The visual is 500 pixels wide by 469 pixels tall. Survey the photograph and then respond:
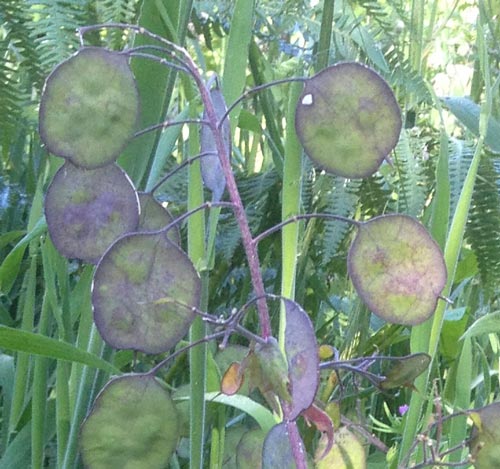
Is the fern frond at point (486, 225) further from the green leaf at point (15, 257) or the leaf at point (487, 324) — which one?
the green leaf at point (15, 257)

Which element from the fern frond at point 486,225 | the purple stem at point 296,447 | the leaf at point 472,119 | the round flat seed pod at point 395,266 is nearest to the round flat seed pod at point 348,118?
the round flat seed pod at point 395,266

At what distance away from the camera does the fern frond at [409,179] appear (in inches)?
A: 31.7

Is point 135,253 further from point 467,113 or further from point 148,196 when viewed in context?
point 467,113

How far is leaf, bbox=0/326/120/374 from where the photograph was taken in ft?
1.77

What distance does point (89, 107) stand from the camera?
45cm

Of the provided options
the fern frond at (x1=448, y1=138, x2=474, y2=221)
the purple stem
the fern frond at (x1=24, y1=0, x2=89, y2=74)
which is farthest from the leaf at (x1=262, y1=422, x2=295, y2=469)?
the fern frond at (x1=448, y1=138, x2=474, y2=221)

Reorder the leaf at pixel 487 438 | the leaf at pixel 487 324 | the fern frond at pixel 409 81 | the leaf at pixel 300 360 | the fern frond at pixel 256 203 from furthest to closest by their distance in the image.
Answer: the fern frond at pixel 256 203 → the fern frond at pixel 409 81 → the leaf at pixel 487 324 → the leaf at pixel 487 438 → the leaf at pixel 300 360

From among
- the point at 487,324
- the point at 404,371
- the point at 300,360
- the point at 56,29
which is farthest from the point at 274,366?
the point at 56,29

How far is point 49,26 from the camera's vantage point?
676mm

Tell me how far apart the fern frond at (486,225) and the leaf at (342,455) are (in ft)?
1.07

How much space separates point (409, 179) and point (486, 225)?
0.29ft

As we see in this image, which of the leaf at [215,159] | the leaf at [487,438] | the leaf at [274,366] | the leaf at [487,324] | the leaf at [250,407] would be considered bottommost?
the leaf at [250,407]

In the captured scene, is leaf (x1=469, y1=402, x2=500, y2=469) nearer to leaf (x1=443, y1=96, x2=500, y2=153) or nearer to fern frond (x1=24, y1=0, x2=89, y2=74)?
leaf (x1=443, y1=96, x2=500, y2=153)

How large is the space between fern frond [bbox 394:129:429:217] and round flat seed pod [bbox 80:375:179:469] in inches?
14.6
